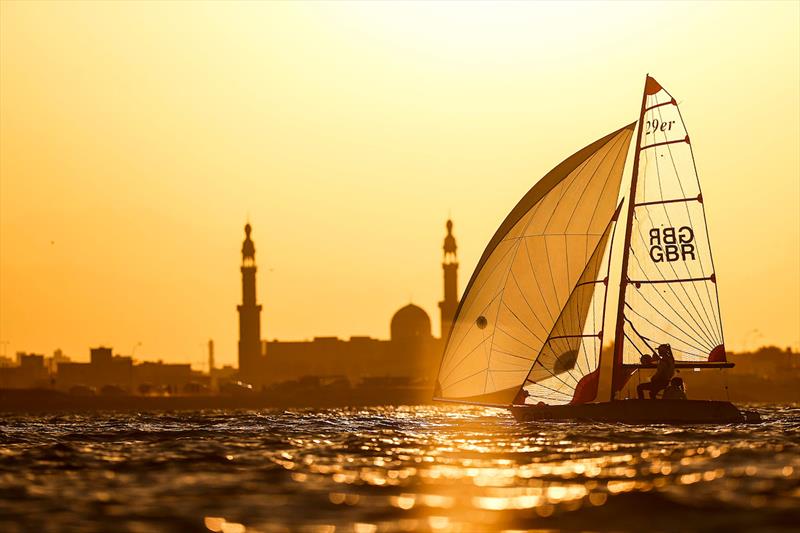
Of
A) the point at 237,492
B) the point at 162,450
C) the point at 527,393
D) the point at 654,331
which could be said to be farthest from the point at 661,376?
the point at 237,492

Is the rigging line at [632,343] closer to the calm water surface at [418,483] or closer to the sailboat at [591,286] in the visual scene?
the sailboat at [591,286]

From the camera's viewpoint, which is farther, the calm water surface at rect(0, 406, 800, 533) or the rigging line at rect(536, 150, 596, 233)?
the rigging line at rect(536, 150, 596, 233)

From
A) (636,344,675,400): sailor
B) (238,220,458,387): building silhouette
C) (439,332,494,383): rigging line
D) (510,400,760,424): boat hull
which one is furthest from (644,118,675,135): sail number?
(238,220,458,387): building silhouette

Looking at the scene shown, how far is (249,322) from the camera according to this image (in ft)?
474

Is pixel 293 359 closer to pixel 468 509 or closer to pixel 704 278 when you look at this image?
pixel 704 278

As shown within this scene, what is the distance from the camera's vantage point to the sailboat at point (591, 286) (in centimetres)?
3469

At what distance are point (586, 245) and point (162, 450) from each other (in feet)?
41.3

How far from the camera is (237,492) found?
1875cm

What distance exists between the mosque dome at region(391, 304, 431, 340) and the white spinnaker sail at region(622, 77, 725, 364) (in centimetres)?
11899

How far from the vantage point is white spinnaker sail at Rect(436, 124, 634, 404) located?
36000 millimetres

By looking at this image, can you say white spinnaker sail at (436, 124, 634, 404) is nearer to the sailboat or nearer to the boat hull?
the sailboat

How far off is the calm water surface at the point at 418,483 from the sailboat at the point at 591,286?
11.7 feet

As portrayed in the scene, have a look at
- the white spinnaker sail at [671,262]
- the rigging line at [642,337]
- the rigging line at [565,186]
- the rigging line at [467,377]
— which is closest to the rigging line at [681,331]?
the white spinnaker sail at [671,262]

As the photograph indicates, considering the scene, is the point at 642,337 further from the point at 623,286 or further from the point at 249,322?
the point at 249,322
